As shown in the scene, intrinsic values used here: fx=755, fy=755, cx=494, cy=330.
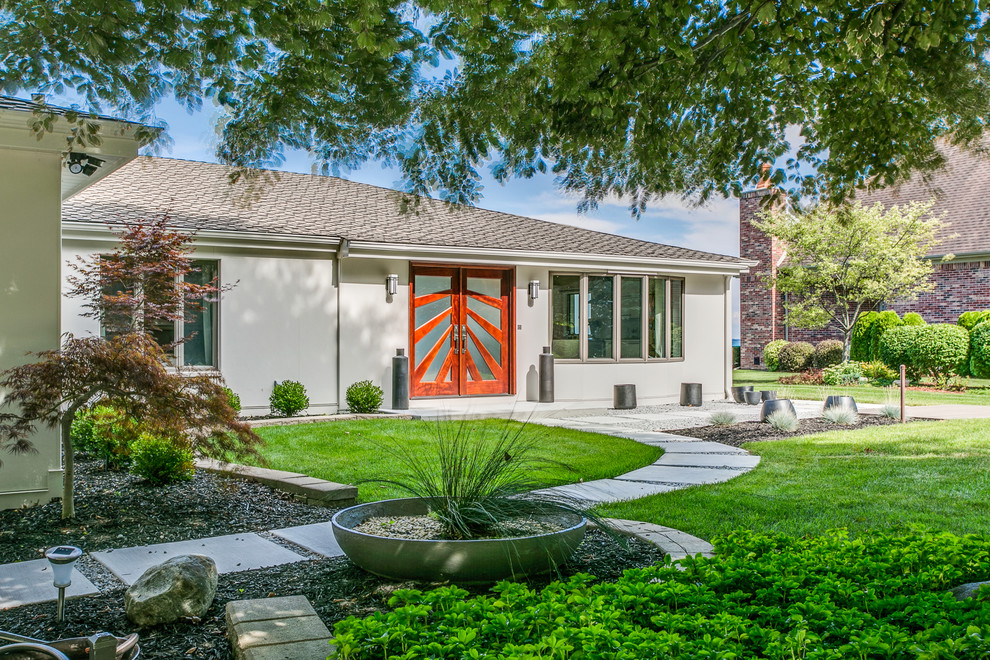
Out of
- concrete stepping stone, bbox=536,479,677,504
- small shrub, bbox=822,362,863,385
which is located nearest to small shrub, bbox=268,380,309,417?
concrete stepping stone, bbox=536,479,677,504

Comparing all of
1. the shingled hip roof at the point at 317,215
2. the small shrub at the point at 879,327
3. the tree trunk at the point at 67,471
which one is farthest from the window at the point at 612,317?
the tree trunk at the point at 67,471

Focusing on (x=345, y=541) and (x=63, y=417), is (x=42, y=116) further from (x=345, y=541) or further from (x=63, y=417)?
(x=345, y=541)

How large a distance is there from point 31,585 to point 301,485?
214 cm

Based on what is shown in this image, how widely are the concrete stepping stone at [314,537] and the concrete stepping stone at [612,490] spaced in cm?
176

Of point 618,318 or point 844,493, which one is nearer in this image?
point 844,493

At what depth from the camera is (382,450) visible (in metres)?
8.00

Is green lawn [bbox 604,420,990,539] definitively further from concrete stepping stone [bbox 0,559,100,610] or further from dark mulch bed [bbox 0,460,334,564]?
concrete stepping stone [bbox 0,559,100,610]

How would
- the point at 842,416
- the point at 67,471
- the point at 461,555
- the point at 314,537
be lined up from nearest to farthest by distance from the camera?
1. the point at 461,555
2. the point at 314,537
3. the point at 67,471
4. the point at 842,416

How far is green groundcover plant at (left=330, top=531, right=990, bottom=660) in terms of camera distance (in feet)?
7.06

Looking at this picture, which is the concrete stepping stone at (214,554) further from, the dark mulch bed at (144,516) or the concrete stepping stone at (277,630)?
the concrete stepping stone at (277,630)

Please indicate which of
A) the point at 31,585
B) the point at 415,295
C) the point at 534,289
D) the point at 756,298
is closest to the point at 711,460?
the point at 31,585

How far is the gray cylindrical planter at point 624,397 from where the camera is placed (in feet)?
43.9

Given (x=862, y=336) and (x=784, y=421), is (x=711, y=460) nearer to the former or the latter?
(x=784, y=421)

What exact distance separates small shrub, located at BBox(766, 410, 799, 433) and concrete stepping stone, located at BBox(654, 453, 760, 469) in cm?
214
